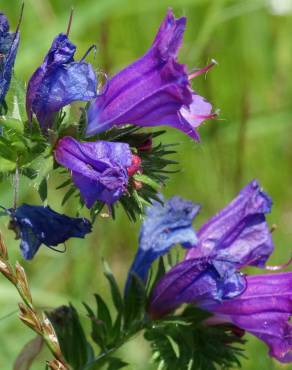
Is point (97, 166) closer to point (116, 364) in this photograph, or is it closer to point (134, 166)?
point (134, 166)

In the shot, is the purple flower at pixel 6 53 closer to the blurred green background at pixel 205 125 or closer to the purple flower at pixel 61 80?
the purple flower at pixel 61 80

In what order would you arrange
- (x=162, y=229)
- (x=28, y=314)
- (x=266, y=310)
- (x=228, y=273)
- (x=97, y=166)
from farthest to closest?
(x=162, y=229)
(x=266, y=310)
(x=228, y=273)
(x=28, y=314)
(x=97, y=166)

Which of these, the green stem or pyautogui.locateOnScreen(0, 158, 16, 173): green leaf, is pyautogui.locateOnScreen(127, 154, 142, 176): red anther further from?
the green stem

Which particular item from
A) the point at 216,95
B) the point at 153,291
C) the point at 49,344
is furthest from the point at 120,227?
the point at 49,344

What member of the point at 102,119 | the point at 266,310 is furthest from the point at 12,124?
the point at 266,310

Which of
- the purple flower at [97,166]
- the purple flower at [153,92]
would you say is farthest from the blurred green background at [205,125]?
the purple flower at [97,166]
